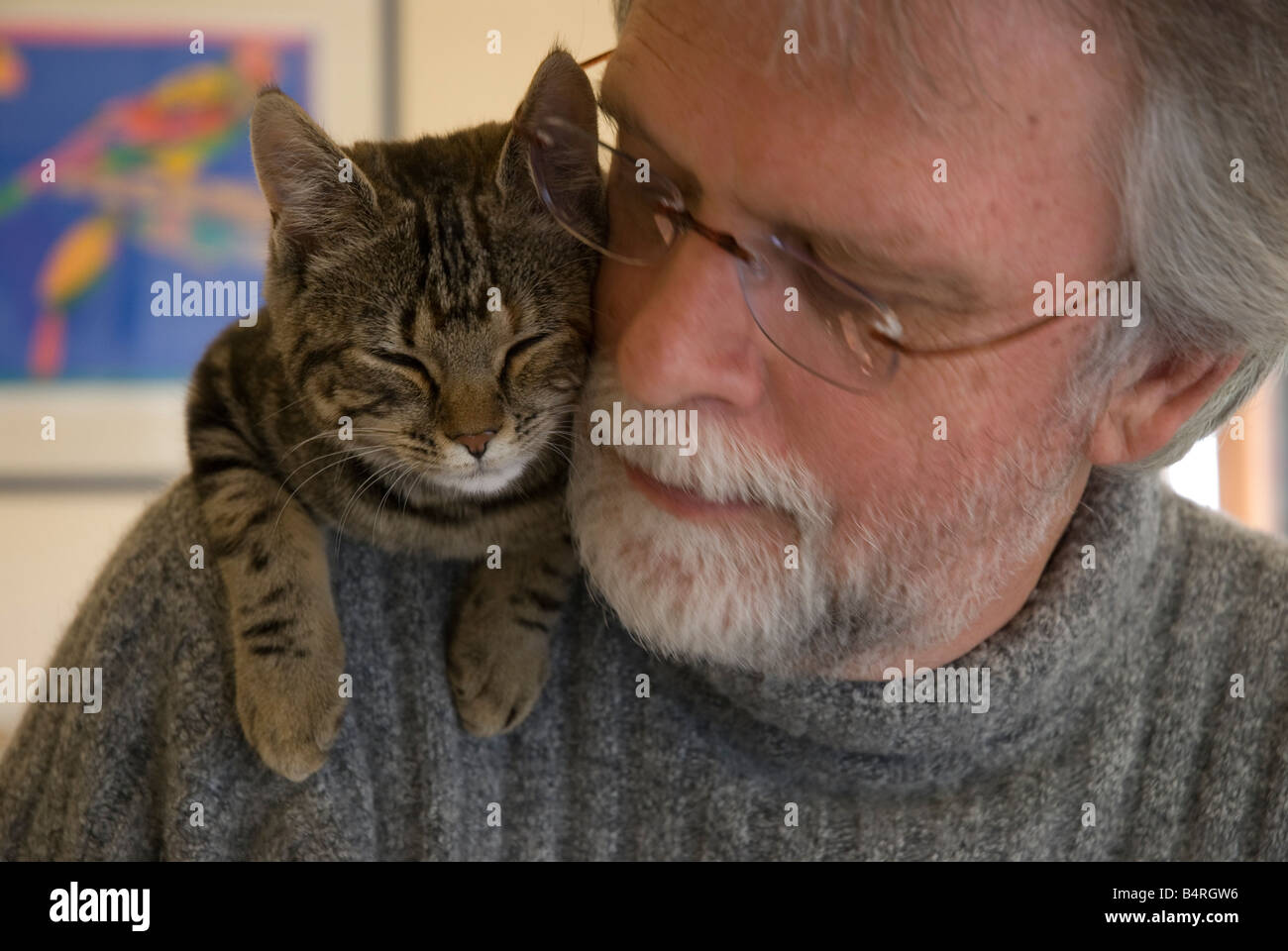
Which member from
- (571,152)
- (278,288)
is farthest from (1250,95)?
(278,288)

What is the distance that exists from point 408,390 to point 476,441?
0.26 ft

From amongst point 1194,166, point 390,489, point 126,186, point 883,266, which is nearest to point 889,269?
point 883,266

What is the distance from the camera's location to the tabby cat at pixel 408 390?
36.8 inches

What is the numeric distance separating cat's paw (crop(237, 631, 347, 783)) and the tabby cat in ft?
0.03

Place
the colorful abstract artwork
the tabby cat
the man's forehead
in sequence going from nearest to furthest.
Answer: the man's forehead, the tabby cat, the colorful abstract artwork

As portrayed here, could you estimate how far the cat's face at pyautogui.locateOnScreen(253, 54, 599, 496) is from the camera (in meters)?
0.97

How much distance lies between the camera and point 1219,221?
81 cm

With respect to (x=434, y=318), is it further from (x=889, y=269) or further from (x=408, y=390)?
(x=889, y=269)

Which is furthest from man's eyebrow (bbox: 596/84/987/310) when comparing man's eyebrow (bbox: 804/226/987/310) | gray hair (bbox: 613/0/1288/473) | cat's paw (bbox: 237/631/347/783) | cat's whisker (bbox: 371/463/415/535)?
cat's paw (bbox: 237/631/347/783)

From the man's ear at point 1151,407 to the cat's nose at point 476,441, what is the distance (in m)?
0.49

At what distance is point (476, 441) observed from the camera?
962 millimetres

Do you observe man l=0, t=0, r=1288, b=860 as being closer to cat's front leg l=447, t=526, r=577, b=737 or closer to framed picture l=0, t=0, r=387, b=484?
cat's front leg l=447, t=526, r=577, b=737

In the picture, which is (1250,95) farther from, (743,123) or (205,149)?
(205,149)

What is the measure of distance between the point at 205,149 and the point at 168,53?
0.22 m
